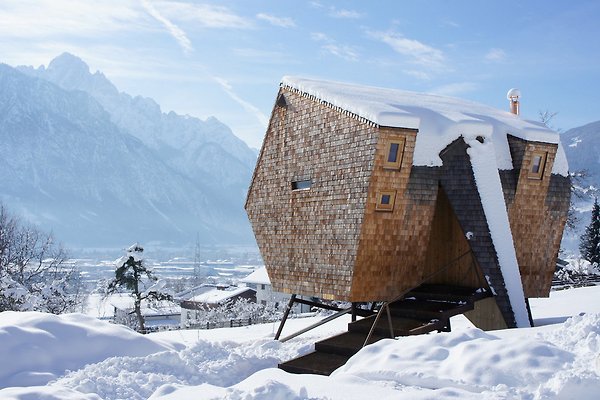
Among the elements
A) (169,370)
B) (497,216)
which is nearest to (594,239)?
(497,216)

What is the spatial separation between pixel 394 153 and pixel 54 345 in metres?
7.44

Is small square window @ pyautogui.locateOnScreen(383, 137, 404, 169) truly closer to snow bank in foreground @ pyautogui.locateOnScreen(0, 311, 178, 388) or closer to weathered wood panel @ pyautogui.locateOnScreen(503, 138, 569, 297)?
weathered wood panel @ pyautogui.locateOnScreen(503, 138, 569, 297)

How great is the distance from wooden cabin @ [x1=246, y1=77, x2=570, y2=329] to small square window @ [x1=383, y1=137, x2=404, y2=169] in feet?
0.07

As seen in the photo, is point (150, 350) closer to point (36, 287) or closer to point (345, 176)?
point (345, 176)

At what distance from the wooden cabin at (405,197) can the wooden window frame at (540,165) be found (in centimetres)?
2

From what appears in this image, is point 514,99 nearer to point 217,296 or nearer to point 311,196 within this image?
point 311,196

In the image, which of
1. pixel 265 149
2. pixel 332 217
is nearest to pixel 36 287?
pixel 265 149

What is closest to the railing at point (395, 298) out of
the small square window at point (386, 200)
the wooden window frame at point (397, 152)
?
the small square window at point (386, 200)

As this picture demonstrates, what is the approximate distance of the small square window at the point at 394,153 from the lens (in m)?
13.3

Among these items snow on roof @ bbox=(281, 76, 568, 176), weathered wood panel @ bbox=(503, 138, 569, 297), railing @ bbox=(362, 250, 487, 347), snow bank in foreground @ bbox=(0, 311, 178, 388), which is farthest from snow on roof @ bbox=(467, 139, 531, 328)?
snow bank in foreground @ bbox=(0, 311, 178, 388)

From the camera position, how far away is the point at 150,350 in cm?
1283

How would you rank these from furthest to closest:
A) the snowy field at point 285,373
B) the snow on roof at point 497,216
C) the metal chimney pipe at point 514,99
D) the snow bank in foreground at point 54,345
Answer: the metal chimney pipe at point 514,99
the snow on roof at point 497,216
the snow bank in foreground at point 54,345
the snowy field at point 285,373

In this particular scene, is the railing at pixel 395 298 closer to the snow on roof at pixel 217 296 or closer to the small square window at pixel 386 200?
the small square window at pixel 386 200

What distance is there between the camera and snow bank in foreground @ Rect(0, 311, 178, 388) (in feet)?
35.8
